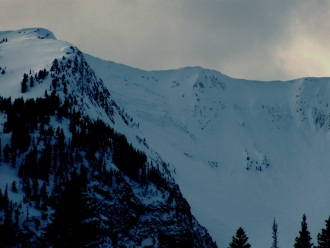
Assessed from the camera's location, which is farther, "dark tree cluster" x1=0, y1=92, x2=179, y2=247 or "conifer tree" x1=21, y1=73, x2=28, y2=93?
"conifer tree" x1=21, y1=73, x2=28, y2=93

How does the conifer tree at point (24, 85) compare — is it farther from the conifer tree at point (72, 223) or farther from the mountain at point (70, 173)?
the conifer tree at point (72, 223)

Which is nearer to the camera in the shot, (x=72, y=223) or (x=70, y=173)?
(x=72, y=223)

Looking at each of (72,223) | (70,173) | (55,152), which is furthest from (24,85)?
(72,223)

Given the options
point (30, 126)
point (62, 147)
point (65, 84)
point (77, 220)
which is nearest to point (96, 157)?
point (62, 147)

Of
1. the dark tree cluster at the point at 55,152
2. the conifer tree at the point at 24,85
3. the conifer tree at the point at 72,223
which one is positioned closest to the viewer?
the conifer tree at the point at 72,223

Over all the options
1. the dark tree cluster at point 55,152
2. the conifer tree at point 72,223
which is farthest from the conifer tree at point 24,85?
the conifer tree at point 72,223

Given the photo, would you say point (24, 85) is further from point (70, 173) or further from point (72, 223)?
point (72, 223)

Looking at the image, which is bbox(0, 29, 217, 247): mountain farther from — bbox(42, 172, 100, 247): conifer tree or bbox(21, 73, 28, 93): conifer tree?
bbox(42, 172, 100, 247): conifer tree

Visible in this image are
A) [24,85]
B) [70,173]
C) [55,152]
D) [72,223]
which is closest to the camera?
[72,223]

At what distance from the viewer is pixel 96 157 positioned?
116m

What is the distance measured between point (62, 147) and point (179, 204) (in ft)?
140

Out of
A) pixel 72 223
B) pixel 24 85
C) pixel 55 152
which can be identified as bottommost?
pixel 72 223

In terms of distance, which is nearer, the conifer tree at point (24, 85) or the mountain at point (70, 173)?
the mountain at point (70, 173)

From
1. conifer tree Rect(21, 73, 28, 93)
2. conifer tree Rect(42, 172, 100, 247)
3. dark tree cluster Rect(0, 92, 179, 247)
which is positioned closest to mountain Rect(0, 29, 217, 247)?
dark tree cluster Rect(0, 92, 179, 247)
